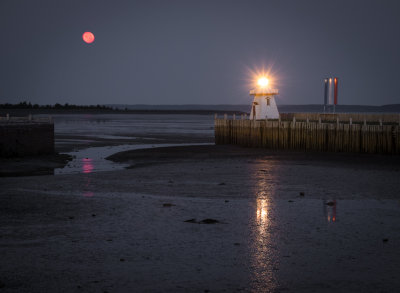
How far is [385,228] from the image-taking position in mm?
10188

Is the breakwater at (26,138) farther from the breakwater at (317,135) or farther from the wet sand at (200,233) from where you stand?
the breakwater at (317,135)

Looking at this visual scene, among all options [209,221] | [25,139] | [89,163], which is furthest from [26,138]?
[209,221]

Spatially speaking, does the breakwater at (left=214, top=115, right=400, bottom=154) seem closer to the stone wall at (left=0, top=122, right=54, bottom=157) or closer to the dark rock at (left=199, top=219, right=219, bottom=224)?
the stone wall at (left=0, top=122, right=54, bottom=157)

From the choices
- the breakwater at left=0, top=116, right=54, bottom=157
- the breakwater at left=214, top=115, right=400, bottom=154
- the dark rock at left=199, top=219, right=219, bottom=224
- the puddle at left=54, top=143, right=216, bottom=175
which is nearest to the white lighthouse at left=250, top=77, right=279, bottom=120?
the breakwater at left=214, top=115, right=400, bottom=154

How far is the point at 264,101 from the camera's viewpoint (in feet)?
142

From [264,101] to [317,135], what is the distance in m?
13.8

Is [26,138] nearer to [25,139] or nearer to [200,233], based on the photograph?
[25,139]

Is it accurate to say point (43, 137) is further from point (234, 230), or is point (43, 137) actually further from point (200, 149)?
point (234, 230)

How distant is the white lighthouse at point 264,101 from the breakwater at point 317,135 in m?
6.17

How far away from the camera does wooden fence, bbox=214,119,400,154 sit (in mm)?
26953

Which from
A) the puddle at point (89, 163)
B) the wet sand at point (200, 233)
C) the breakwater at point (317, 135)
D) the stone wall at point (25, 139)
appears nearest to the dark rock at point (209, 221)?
the wet sand at point (200, 233)

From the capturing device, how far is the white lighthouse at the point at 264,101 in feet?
141

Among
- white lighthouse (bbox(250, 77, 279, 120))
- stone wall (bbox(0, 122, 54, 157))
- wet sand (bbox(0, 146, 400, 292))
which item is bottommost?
wet sand (bbox(0, 146, 400, 292))

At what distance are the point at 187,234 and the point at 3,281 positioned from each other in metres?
3.67
